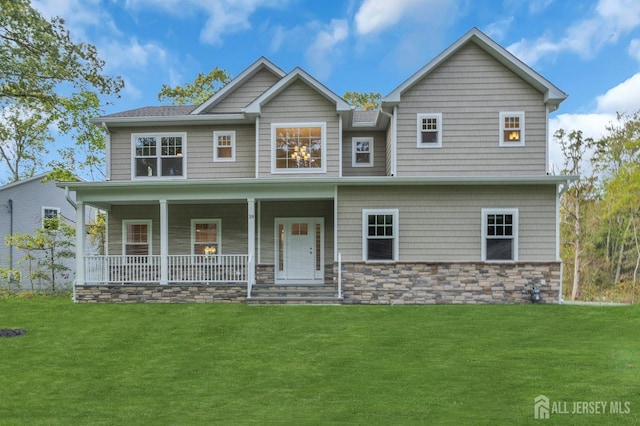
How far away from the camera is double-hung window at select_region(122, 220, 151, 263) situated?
589 inches

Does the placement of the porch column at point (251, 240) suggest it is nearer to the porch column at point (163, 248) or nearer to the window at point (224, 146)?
the porch column at point (163, 248)

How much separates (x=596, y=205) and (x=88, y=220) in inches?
1039

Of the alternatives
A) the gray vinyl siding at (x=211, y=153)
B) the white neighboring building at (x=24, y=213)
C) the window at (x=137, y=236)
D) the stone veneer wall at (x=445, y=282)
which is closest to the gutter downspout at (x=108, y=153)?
the gray vinyl siding at (x=211, y=153)

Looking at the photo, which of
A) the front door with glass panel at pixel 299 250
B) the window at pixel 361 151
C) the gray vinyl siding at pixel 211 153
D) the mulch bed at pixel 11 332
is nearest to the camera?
the mulch bed at pixel 11 332

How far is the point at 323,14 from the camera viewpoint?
29016 millimetres

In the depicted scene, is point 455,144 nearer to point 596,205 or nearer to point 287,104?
point 287,104

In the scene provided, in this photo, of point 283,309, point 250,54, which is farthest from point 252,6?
point 283,309

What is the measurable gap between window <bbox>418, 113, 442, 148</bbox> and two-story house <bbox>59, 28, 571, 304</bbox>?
0.04 metres

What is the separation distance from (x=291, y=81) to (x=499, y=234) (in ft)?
25.3

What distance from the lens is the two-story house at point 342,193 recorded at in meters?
12.3

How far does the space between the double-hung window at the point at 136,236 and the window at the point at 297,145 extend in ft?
16.7

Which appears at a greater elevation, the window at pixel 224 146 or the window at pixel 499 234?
the window at pixel 224 146

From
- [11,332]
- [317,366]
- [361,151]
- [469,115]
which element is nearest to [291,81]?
[361,151]

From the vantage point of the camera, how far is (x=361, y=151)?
50.0 ft
